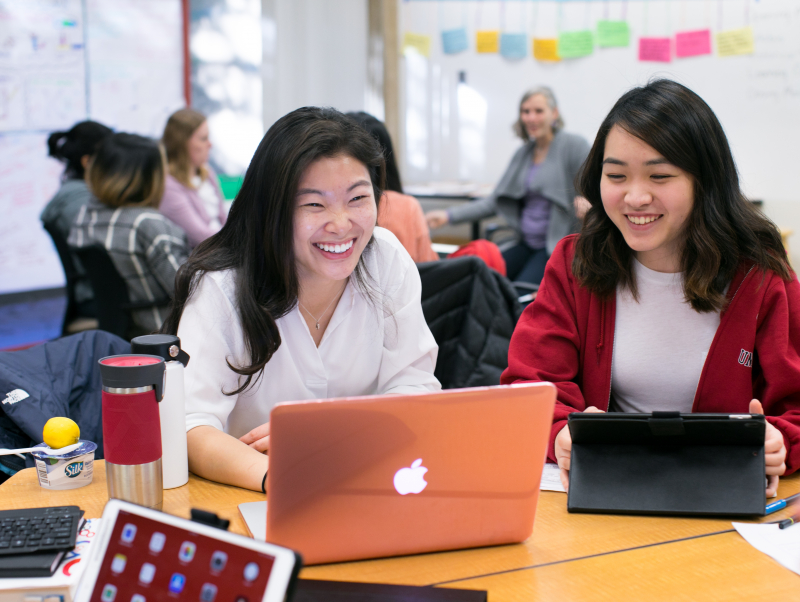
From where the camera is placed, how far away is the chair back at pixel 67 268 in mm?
3125

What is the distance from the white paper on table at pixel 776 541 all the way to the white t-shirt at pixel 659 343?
44 centimetres

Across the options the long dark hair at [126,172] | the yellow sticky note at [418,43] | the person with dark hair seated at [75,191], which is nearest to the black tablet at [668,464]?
the long dark hair at [126,172]

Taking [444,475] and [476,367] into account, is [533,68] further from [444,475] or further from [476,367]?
[444,475]

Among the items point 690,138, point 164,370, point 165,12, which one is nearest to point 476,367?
point 690,138

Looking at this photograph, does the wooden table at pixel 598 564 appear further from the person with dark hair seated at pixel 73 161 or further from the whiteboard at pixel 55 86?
the whiteboard at pixel 55 86

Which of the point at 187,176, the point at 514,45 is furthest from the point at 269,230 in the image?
the point at 514,45

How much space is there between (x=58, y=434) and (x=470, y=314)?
127cm

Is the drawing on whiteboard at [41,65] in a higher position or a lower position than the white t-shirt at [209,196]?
higher

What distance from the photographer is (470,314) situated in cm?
221

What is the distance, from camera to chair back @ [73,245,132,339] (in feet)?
9.11

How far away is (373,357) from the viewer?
1.57 meters

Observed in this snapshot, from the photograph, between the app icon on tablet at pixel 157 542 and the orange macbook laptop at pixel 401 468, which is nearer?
the app icon on tablet at pixel 157 542

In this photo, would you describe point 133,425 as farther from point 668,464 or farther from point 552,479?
point 668,464

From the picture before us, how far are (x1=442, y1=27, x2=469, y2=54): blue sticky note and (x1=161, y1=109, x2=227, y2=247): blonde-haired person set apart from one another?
2.16 meters
